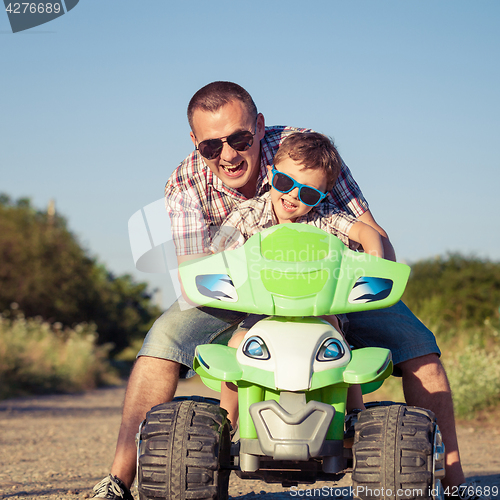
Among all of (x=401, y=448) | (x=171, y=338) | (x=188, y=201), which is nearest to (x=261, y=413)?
(x=401, y=448)

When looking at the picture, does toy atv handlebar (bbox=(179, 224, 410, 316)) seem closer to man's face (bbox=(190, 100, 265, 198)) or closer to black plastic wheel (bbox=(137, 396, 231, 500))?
black plastic wheel (bbox=(137, 396, 231, 500))

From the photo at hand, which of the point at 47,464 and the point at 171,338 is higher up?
the point at 171,338

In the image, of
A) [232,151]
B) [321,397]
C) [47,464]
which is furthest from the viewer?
[47,464]

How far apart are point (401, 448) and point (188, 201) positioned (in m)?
1.66

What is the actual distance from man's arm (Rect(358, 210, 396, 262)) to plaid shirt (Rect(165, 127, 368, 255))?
46 mm

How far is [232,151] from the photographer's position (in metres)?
3.10

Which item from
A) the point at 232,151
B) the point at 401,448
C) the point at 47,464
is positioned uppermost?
the point at 232,151

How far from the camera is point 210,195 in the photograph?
334cm

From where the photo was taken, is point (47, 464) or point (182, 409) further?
point (47, 464)

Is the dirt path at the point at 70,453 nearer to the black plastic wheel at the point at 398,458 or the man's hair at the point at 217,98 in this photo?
the black plastic wheel at the point at 398,458

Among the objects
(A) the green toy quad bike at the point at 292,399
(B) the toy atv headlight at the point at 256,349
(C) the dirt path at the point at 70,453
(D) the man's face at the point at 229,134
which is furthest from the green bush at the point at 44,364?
(B) the toy atv headlight at the point at 256,349

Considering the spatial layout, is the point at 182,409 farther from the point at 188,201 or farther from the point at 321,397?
the point at 188,201

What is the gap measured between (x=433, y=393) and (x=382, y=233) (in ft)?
2.46

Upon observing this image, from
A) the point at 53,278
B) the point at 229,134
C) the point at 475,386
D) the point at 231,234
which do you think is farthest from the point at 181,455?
the point at 53,278
